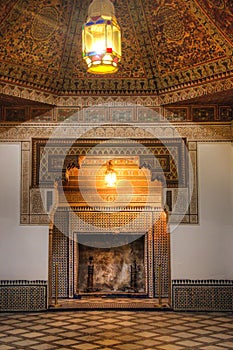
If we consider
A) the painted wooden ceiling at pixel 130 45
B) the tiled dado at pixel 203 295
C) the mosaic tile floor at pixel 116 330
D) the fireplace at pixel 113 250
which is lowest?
the mosaic tile floor at pixel 116 330

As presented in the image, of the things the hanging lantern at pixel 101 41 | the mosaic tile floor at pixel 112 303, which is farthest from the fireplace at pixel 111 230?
the hanging lantern at pixel 101 41

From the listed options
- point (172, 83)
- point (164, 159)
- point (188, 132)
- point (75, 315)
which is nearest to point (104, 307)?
point (75, 315)

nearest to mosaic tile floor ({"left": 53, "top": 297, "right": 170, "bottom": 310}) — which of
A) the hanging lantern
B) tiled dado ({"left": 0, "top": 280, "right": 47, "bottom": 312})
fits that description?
tiled dado ({"left": 0, "top": 280, "right": 47, "bottom": 312})

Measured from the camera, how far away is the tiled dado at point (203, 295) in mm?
5902

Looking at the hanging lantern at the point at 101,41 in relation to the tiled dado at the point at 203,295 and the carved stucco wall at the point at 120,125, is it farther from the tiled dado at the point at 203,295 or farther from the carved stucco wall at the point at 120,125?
the tiled dado at the point at 203,295

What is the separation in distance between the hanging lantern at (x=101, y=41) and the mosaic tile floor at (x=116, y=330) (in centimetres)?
249

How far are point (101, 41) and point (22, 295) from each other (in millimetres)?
3697

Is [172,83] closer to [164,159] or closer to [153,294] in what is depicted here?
[164,159]

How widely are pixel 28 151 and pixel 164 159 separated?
1621 millimetres

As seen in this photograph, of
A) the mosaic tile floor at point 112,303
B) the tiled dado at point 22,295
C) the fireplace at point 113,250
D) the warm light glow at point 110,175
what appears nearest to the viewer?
the tiled dado at point 22,295

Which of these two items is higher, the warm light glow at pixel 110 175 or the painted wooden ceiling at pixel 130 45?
the painted wooden ceiling at pixel 130 45

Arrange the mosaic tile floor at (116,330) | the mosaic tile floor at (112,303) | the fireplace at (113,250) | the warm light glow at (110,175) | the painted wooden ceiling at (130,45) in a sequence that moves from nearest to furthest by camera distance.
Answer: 1. the mosaic tile floor at (116,330)
2. the painted wooden ceiling at (130,45)
3. the mosaic tile floor at (112,303)
4. the warm light glow at (110,175)
5. the fireplace at (113,250)

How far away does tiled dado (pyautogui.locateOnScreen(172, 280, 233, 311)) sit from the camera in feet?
Result: 19.4

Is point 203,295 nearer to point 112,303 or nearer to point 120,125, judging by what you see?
point 112,303
